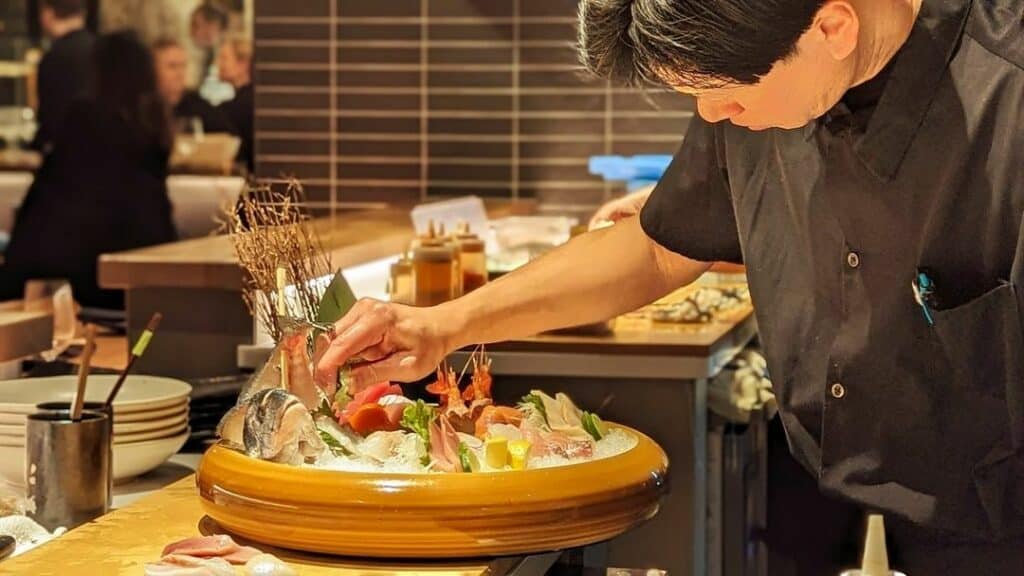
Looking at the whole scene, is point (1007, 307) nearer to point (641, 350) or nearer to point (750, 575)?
point (641, 350)

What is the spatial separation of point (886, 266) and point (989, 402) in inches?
8.0

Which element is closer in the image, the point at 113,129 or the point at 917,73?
the point at 917,73

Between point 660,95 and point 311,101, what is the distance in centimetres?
136

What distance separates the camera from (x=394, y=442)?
180 centimetres

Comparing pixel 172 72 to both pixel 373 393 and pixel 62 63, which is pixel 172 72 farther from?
pixel 373 393

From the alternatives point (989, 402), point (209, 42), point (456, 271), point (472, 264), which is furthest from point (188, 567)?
point (209, 42)

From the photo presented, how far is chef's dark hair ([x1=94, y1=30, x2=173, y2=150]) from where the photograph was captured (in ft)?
21.7

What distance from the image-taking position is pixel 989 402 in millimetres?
1889

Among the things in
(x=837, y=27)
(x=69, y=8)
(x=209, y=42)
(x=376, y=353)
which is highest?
(x=69, y=8)

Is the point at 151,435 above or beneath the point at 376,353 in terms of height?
beneath

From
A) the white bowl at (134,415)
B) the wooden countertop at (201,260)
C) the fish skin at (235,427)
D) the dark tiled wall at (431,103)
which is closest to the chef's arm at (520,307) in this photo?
the fish skin at (235,427)

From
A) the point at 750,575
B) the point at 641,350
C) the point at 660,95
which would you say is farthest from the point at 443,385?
the point at 660,95

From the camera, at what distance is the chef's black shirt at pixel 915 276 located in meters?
1.85

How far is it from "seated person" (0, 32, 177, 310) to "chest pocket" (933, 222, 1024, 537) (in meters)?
4.93
